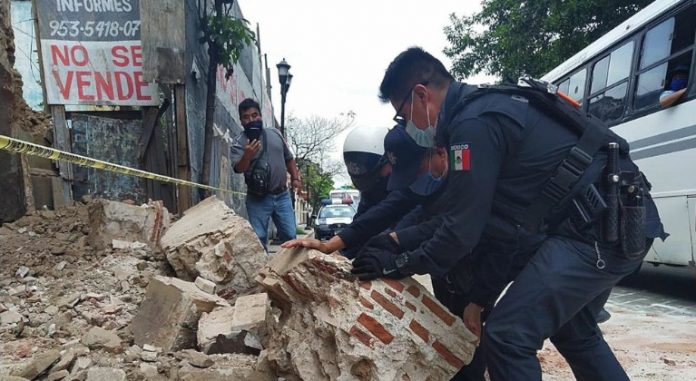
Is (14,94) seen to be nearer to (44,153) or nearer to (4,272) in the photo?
(4,272)

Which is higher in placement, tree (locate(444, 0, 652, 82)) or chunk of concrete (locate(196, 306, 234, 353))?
tree (locate(444, 0, 652, 82))

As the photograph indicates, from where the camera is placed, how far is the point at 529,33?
11453 millimetres

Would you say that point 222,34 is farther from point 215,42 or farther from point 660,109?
point 660,109

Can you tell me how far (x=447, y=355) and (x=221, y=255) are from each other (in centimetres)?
205

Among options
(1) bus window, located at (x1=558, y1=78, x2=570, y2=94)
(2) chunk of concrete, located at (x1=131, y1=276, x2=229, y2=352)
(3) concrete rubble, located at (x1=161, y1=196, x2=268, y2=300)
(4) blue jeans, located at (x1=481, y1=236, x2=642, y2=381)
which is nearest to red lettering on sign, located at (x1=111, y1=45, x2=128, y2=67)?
(3) concrete rubble, located at (x1=161, y1=196, x2=268, y2=300)

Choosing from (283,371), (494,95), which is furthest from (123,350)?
(494,95)

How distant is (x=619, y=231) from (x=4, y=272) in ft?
12.6

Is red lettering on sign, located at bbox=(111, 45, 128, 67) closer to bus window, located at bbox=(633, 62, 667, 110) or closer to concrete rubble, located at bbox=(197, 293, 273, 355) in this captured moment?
concrete rubble, located at bbox=(197, 293, 273, 355)

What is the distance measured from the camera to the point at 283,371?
2.18 metres

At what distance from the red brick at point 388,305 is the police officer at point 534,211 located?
8.4 inches

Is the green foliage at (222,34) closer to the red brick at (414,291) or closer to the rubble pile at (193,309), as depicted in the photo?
the rubble pile at (193,309)

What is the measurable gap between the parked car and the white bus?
377 inches

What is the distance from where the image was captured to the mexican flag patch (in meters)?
1.66

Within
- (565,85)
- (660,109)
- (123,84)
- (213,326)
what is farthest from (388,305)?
(565,85)
